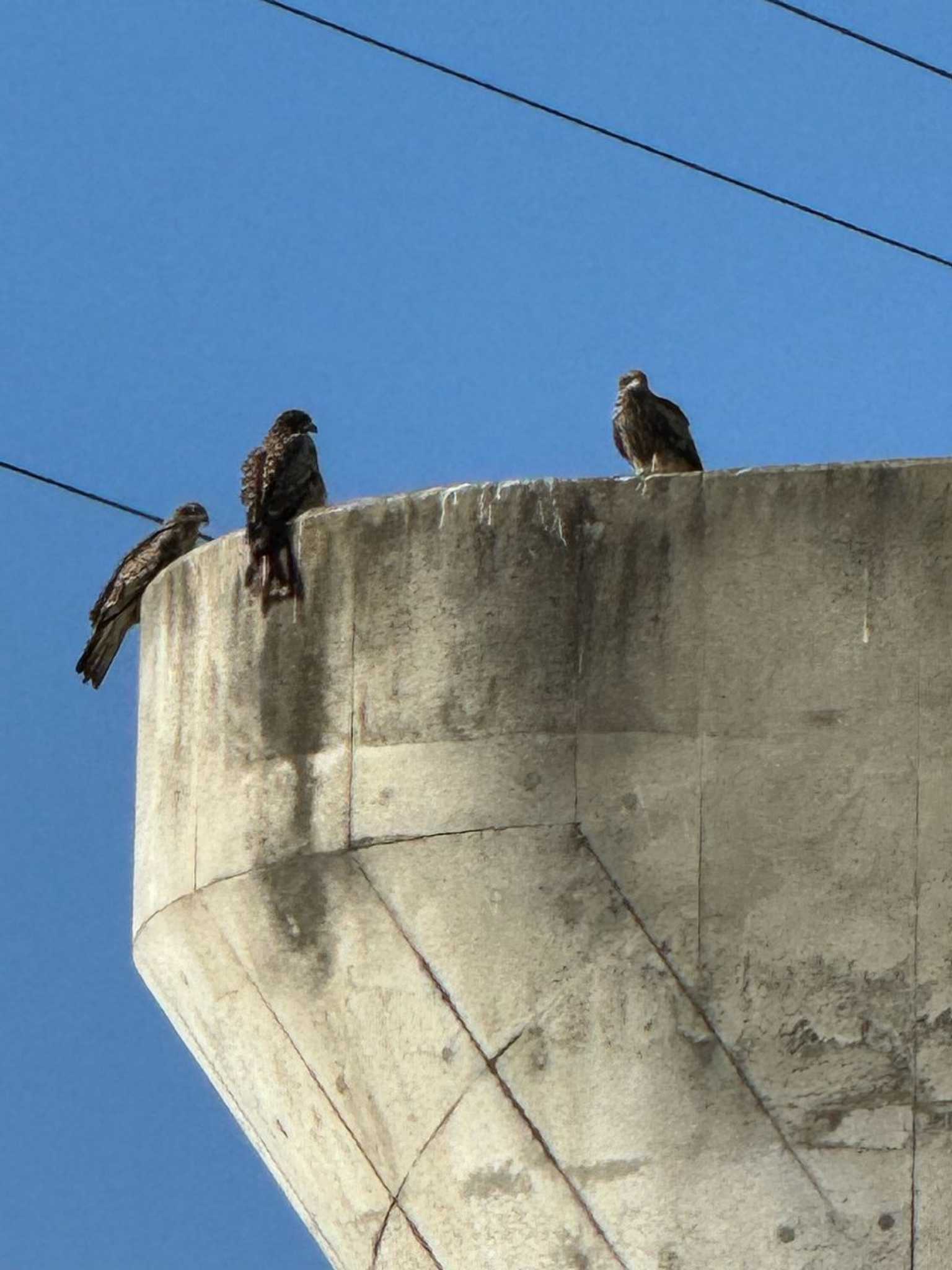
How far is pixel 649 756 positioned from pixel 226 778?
198 cm

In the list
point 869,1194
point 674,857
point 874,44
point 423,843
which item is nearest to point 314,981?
point 423,843

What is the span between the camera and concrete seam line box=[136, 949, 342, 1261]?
11.0 metres

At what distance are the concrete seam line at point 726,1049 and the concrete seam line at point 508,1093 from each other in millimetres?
785

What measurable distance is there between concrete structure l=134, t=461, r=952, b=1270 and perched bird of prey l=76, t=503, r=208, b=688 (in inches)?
90.5

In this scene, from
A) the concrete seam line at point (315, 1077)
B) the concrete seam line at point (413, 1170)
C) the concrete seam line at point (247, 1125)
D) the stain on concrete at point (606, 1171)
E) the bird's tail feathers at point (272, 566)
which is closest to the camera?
the stain on concrete at point (606, 1171)

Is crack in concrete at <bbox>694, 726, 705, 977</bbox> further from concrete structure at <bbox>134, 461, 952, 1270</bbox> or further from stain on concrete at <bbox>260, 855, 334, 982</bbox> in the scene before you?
stain on concrete at <bbox>260, 855, 334, 982</bbox>

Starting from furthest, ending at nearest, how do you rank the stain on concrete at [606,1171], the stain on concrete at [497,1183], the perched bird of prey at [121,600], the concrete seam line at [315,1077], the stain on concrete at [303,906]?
the perched bird of prey at [121,600] < the stain on concrete at [303,906] < the concrete seam line at [315,1077] < the stain on concrete at [497,1183] < the stain on concrete at [606,1171]

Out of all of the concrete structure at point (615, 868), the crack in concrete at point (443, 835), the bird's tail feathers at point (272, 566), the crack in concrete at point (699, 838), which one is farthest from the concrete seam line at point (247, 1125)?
the crack in concrete at point (699, 838)

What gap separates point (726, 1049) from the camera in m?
Answer: 9.60

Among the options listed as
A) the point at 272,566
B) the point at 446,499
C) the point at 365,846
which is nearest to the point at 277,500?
the point at 272,566

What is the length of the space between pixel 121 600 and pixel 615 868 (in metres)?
3.97

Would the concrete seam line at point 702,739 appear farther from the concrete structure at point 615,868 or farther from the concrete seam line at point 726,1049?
the concrete seam line at point 726,1049

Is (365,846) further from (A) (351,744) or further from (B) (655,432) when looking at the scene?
(B) (655,432)

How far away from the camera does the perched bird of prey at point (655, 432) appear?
530 inches
